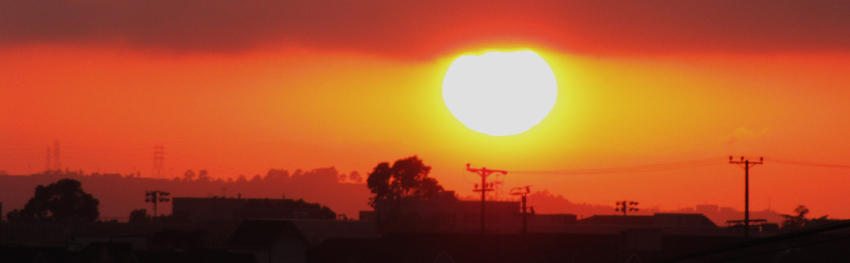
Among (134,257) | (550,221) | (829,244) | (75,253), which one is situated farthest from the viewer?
(550,221)

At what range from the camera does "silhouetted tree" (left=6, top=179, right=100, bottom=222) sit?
183m

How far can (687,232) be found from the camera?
6973 inches

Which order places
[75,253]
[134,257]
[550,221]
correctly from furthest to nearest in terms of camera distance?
[550,221]
[75,253]
[134,257]

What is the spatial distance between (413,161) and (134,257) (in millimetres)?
86519

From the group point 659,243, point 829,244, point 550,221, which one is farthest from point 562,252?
point 550,221

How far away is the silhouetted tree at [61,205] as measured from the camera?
182625 millimetres

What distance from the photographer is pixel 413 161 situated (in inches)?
6496

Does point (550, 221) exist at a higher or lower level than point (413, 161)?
lower

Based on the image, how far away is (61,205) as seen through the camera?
182750mm

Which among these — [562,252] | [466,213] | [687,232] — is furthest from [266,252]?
[687,232]

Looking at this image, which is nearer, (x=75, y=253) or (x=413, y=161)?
(x=75, y=253)

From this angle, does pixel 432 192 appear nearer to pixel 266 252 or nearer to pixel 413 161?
pixel 413 161

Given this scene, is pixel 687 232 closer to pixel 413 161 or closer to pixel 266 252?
pixel 413 161

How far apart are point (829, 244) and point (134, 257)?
5788 centimetres
